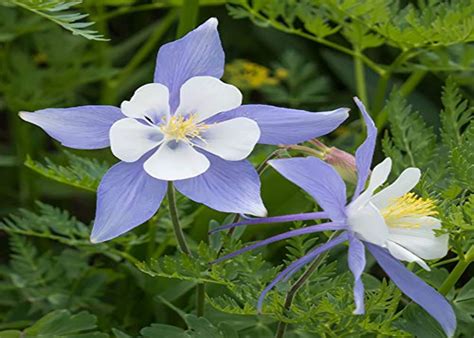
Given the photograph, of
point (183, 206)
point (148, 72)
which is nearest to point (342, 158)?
point (183, 206)

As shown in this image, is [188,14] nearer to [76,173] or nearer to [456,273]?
[76,173]

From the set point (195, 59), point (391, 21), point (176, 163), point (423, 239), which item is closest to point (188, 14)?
point (391, 21)

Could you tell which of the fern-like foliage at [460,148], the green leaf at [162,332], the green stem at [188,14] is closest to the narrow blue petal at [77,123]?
the green leaf at [162,332]

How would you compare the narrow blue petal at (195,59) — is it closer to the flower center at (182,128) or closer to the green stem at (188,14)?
the flower center at (182,128)

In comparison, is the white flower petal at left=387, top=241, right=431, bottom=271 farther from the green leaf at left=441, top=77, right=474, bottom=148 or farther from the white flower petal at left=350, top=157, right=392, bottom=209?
the green leaf at left=441, top=77, right=474, bottom=148

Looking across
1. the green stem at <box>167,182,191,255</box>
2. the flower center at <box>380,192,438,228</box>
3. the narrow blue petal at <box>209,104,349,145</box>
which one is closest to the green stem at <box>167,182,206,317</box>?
the green stem at <box>167,182,191,255</box>

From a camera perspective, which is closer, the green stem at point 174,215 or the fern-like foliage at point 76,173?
the green stem at point 174,215

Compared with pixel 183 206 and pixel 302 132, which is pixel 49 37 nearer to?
pixel 183 206
